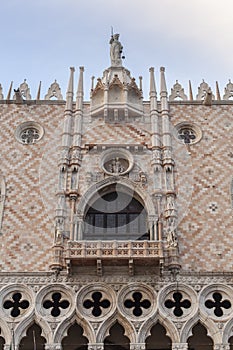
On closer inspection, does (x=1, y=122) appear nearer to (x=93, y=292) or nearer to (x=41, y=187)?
(x=41, y=187)

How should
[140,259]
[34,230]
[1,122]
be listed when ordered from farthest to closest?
[1,122] → [34,230] → [140,259]

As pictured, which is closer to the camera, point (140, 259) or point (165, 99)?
point (140, 259)

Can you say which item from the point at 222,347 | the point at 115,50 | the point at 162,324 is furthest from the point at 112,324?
the point at 115,50

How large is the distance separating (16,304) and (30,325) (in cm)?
77

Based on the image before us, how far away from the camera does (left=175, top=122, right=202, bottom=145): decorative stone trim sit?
1861cm

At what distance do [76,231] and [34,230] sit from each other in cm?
138

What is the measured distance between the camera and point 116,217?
17109 millimetres

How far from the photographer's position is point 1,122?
1897 centimetres

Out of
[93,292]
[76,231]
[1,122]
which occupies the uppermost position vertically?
[1,122]

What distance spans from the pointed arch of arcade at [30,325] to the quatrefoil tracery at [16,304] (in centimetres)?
46

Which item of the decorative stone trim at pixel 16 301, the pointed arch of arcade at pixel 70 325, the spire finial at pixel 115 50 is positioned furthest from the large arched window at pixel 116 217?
the spire finial at pixel 115 50

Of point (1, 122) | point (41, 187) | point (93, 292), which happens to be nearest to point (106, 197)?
point (41, 187)

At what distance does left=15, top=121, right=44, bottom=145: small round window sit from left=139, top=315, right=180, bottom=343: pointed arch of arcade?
7506mm

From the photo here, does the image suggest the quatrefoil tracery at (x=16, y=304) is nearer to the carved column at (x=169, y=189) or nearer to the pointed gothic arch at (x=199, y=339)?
the carved column at (x=169, y=189)
